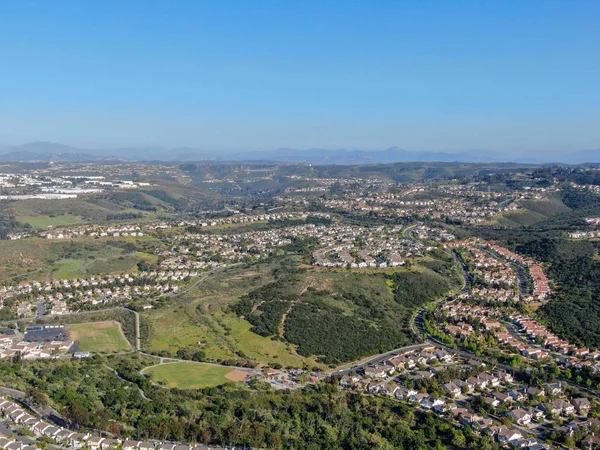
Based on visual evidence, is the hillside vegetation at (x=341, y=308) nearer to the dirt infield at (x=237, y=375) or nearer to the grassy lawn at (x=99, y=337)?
the dirt infield at (x=237, y=375)

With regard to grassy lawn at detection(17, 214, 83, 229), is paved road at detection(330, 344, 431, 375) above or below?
below

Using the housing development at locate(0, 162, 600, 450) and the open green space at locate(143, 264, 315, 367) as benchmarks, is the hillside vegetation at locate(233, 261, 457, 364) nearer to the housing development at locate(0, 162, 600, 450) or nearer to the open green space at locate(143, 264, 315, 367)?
the housing development at locate(0, 162, 600, 450)

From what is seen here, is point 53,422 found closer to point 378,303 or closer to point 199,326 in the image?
point 199,326

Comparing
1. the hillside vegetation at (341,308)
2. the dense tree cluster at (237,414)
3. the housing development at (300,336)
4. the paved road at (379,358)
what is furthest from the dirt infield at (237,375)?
the paved road at (379,358)

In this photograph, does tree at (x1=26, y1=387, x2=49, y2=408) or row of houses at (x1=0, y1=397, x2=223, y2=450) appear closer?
row of houses at (x1=0, y1=397, x2=223, y2=450)

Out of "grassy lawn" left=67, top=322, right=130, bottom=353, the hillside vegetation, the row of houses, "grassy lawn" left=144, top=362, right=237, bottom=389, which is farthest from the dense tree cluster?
the hillside vegetation

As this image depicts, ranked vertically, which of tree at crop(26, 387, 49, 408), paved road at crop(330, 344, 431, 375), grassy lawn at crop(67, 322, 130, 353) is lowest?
paved road at crop(330, 344, 431, 375)

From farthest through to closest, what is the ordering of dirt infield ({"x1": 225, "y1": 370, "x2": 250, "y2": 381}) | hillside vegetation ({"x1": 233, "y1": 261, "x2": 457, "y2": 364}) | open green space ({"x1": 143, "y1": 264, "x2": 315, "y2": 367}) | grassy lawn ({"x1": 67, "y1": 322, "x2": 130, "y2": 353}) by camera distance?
hillside vegetation ({"x1": 233, "y1": 261, "x2": 457, "y2": 364})
grassy lawn ({"x1": 67, "y1": 322, "x2": 130, "y2": 353})
open green space ({"x1": 143, "y1": 264, "x2": 315, "y2": 367})
dirt infield ({"x1": 225, "y1": 370, "x2": 250, "y2": 381})
